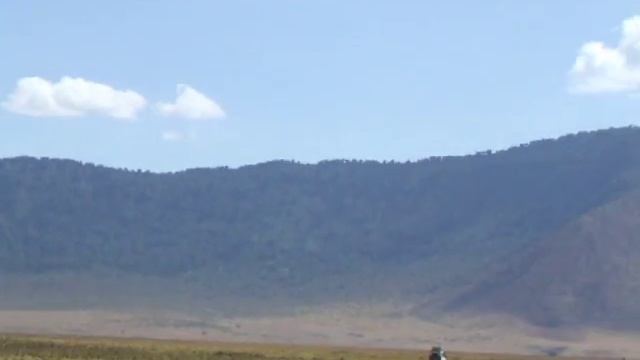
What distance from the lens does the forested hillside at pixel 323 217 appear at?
154 m

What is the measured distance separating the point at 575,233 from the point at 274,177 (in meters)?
52.7

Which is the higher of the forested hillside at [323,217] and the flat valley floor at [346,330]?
the forested hillside at [323,217]

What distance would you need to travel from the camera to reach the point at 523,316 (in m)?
132

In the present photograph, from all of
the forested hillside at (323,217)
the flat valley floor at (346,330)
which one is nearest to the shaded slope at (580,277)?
the forested hillside at (323,217)

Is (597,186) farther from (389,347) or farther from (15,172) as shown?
(15,172)

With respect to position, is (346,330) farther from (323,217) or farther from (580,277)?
(323,217)

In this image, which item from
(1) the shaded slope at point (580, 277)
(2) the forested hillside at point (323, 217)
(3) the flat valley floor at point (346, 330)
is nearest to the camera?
(3) the flat valley floor at point (346, 330)

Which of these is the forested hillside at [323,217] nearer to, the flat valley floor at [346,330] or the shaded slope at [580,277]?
the shaded slope at [580,277]

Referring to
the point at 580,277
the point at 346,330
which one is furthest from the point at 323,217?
the point at 346,330

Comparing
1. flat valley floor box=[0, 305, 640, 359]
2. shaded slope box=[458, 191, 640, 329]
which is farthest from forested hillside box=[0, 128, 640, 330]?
flat valley floor box=[0, 305, 640, 359]

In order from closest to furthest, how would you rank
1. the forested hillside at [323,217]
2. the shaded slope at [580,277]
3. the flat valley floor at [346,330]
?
the flat valley floor at [346,330]
the shaded slope at [580,277]
the forested hillside at [323,217]

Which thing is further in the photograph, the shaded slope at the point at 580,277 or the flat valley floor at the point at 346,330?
the shaded slope at the point at 580,277

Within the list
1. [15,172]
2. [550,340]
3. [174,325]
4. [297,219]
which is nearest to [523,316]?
[550,340]

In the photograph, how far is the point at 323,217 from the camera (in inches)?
6944
